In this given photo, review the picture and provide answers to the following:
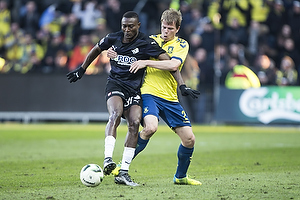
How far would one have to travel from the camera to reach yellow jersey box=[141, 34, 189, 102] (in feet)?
23.0

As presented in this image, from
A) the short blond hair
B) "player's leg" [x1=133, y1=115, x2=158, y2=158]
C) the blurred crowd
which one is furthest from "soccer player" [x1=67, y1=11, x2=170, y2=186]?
the blurred crowd

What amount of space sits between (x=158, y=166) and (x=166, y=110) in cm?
199

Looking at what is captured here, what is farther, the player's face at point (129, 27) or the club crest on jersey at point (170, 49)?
the club crest on jersey at point (170, 49)

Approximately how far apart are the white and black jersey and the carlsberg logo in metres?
11.8

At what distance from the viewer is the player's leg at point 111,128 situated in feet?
19.9

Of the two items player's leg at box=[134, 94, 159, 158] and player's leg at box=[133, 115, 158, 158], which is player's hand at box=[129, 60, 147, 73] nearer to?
player's leg at box=[134, 94, 159, 158]

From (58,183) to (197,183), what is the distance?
1643 mm

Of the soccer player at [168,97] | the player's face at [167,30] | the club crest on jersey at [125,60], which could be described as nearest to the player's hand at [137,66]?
the soccer player at [168,97]

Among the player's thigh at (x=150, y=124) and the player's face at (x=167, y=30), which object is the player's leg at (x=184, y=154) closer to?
the player's thigh at (x=150, y=124)

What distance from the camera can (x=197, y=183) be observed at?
21.8ft

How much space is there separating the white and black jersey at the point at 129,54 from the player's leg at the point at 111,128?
0.33 m

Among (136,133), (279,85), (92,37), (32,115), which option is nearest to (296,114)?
(279,85)

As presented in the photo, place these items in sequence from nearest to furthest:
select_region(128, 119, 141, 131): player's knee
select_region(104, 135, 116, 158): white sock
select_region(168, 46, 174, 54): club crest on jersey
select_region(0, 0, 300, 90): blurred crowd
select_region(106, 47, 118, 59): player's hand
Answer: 1. select_region(104, 135, 116, 158): white sock
2. select_region(128, 119, 141, 131): player's knee
3. select_region(106, 47, 118, 59): player's hand
4. select_region(168, 46, 174, 54): club crest on jersey
5. select_region(0, 0, 300, 90): blurred crowd

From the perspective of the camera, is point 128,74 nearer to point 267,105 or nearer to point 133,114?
point 133,114
